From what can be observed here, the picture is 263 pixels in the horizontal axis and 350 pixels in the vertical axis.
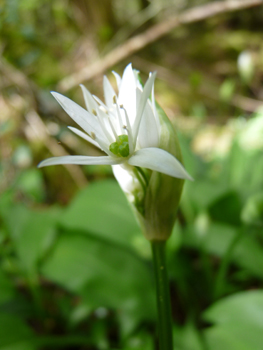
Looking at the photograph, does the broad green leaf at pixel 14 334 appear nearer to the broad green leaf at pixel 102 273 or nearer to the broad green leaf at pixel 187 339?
the broad green leaf at pixel 102 273

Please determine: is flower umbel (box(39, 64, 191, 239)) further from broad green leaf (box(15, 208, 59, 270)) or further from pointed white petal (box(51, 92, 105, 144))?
broad green leaf (box(15, 208, 59, 270))

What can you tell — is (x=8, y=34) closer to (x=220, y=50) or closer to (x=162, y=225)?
(x=162, y=225)

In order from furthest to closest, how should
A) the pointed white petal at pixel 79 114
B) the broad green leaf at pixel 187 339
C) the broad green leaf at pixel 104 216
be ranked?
the broad green leaf at pixel 104 216 < the broad green leaf at pixel 187 339 < the pointed white petal at pixel 79 114

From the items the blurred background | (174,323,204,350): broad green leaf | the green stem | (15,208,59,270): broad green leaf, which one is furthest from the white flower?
(15,208,59,270): broad green leaf

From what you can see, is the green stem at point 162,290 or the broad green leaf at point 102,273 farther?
Answer: the broad green leaf at point 102,273

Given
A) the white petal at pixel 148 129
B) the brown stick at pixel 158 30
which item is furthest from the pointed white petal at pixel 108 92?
the brown stick at pixel 158 30

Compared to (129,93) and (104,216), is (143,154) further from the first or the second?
(104,216)

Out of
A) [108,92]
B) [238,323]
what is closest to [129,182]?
[108,92]
